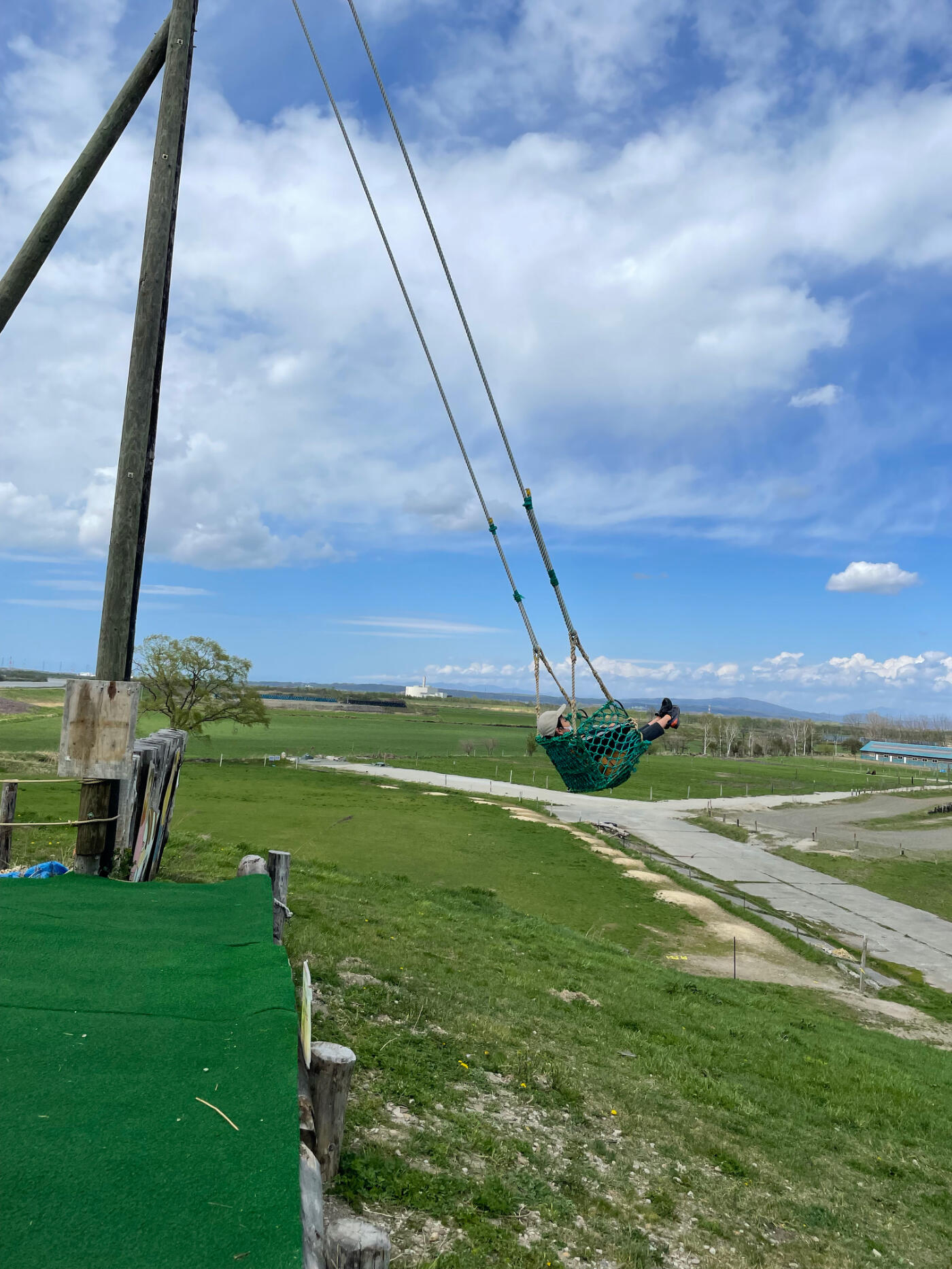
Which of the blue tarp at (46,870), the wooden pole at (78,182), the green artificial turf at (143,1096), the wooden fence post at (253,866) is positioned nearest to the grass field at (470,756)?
the blue tarp at (46,870)

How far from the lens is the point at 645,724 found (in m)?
7.68

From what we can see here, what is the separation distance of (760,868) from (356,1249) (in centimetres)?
4017

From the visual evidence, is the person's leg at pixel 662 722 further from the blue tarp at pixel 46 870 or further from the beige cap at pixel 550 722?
the blue tarp at pixel 46 870

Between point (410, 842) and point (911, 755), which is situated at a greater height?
point (410, 842)

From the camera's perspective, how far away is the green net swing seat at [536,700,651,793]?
7.72m

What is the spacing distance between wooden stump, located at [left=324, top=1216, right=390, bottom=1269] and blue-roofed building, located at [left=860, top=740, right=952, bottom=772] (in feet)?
427

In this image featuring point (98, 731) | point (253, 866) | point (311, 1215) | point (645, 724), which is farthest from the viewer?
point (253, 866)

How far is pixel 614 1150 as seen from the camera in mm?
6496

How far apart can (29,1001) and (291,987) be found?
4.89ft

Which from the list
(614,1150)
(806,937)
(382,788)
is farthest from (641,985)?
(382,788)

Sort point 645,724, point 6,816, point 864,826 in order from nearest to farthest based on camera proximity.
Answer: point 645,724 → point 6,816 → point 864,826

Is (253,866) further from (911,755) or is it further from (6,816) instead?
(911,755)

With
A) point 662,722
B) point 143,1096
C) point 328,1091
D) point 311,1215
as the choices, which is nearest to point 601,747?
point 662,722

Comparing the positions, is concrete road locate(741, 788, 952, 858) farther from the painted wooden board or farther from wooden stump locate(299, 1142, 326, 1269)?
wooden stump locate(299, 1142, 326, 1269)
